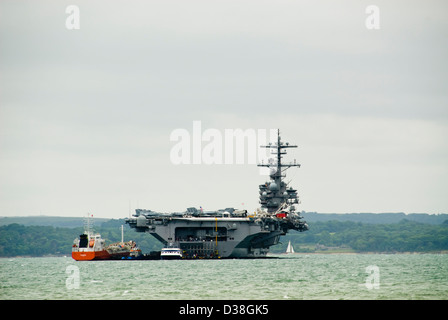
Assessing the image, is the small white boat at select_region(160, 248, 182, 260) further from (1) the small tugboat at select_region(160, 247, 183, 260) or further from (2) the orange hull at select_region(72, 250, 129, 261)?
(2) the orange hull at select_region(72, 250, 129, 261)

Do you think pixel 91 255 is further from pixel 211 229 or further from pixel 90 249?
pixel 211 229

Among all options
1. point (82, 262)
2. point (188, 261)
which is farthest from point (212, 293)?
point (82, 262)

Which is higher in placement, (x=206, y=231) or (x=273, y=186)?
(x=273, y=186)

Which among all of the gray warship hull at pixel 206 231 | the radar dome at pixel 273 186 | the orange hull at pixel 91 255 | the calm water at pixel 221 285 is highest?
the radar dome at pixel 273 186

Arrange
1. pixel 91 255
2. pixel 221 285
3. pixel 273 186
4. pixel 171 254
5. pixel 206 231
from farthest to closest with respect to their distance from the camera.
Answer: pixel 273 186, pixel 91 255, pixel 206 231, pixel 171 254, pixel 221 285

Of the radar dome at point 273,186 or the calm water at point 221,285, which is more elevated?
the radar dome at point 273,186

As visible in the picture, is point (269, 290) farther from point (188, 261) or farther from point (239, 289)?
point (188, 261)

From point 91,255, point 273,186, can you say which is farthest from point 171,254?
point 273,186

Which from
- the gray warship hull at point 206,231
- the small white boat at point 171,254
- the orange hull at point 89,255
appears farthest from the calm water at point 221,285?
the orange hull at point 89,255

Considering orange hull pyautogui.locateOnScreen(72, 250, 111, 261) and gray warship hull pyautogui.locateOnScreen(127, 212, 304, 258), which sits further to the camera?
orange hull pyautogui.locateOnScreen(72, 250, 111, 261)

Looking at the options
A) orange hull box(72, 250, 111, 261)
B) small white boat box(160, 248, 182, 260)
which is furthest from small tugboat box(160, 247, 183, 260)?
orange hull box(72, 250, 111, 261)

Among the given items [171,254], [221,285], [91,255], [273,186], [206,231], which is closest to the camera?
[221,285]

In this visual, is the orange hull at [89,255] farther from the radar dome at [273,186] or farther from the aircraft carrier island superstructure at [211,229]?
the radar dome at [273,186]
